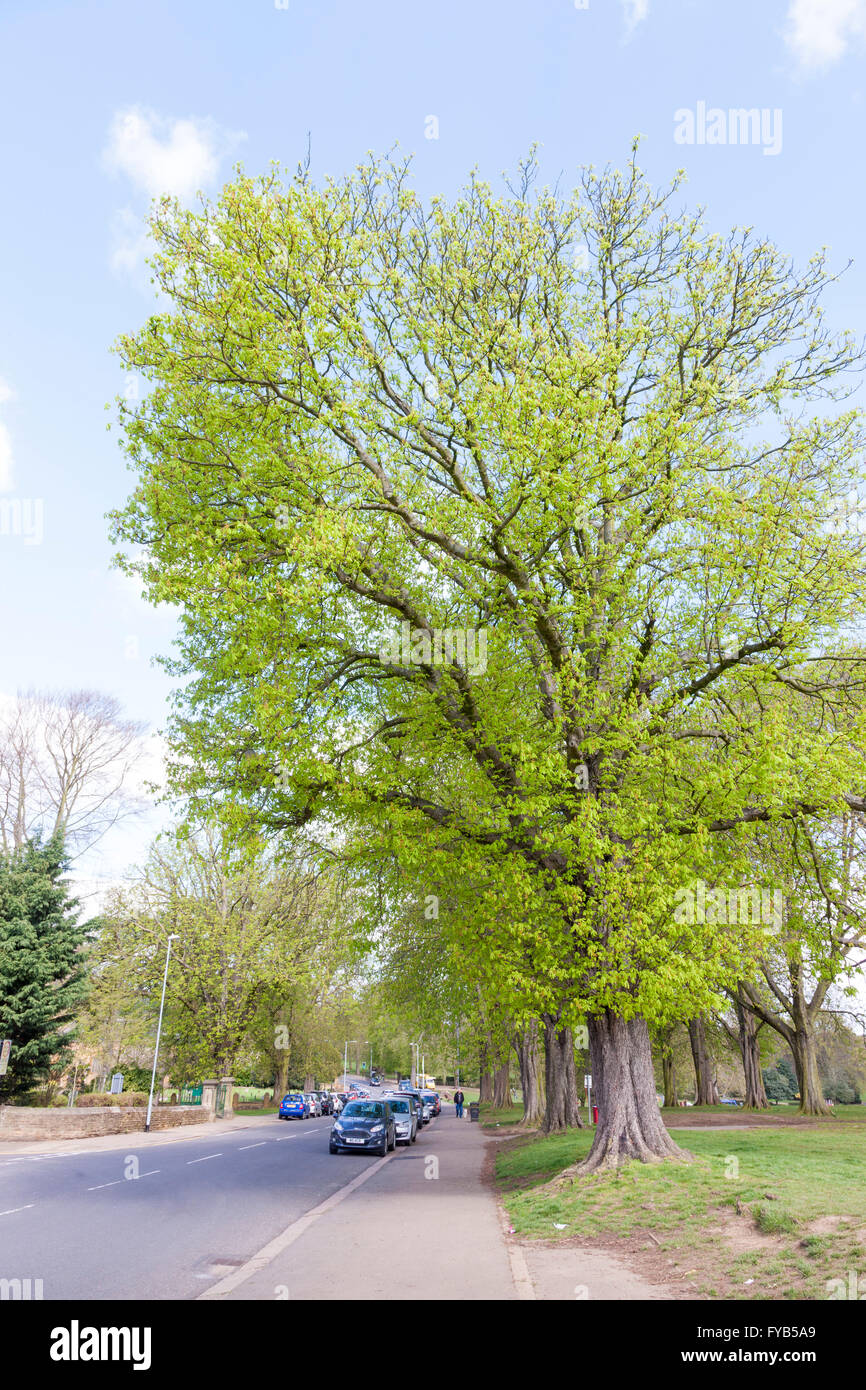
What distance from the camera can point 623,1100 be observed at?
1328 cm

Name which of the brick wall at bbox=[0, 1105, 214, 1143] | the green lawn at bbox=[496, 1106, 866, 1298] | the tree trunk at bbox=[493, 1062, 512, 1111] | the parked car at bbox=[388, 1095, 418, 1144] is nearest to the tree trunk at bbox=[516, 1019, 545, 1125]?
the parked car at bbox=[388, 1095, 418, 1144]

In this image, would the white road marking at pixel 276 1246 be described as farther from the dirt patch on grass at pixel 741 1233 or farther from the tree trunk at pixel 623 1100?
the dirt patch on grass at pixel 741 1233

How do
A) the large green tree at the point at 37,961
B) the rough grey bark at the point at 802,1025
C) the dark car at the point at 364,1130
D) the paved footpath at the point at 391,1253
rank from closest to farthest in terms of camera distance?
1. the paved footpath at the point at 391,1253
2. the dark car at the point at 364,1130
3. the large green tree at the point at 37,961
4. the rough grey bark at the point at 802,1025

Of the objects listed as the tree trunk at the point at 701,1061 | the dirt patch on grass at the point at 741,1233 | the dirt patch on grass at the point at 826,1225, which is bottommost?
the tree trunk at the point at 701,1061

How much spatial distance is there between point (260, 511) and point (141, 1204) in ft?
34.1

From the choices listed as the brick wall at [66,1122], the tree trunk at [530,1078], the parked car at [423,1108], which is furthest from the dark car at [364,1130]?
the parked car at [423,1108]

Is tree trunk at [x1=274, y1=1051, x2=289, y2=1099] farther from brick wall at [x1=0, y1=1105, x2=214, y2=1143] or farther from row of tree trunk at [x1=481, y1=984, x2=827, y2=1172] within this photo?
brick wall at [x1=0, y1=1105, x2=214, y2=1143]

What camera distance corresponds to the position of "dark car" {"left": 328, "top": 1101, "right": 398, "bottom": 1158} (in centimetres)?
2388

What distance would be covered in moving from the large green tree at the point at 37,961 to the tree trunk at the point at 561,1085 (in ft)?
52.7

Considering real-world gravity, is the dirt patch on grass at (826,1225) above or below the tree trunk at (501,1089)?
above

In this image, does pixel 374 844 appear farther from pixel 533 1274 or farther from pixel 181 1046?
pixel 181 1046

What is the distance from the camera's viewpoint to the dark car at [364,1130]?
23.9 metres

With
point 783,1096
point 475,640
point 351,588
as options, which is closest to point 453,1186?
point 475,640

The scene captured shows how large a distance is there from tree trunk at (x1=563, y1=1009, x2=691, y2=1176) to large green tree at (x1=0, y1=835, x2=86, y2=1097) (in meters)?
21.2
